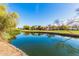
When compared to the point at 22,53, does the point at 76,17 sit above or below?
above

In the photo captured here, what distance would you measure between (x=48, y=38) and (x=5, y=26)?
0.44m

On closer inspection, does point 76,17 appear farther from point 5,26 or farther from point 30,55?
point 5,26

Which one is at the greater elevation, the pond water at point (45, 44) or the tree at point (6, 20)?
the tree at point (6, 20)

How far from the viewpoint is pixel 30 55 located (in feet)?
5.37

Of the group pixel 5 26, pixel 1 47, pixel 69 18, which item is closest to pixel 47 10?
pixel 69 18

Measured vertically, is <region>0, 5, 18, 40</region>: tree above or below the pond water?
above

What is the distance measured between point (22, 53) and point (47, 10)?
19.2 inches

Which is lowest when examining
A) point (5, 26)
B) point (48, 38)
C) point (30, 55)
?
point (30, 55)

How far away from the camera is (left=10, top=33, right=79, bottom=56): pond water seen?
5.40 feet

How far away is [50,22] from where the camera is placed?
1.69 meters

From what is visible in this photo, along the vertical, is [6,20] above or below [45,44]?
above

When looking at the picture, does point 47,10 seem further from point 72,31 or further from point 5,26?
point 5,26

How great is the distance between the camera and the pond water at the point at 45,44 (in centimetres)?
165

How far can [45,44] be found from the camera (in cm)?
168
